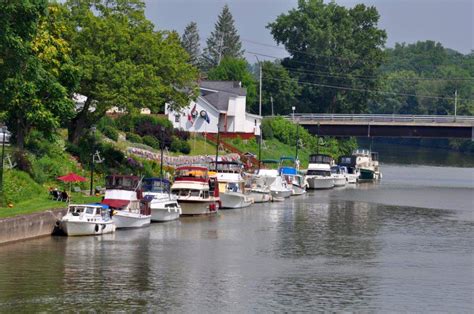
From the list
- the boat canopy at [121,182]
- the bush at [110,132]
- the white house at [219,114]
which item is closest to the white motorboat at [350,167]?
the white house at [219,114]

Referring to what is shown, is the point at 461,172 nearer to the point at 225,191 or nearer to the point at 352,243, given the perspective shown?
the point at 225,191

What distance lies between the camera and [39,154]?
83188 mm

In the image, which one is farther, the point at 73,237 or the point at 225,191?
the point at 225,191

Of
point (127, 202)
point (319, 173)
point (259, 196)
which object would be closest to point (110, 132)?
point (259, 196)

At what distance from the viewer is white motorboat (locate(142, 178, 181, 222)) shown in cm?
7825

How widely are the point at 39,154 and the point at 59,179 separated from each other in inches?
209

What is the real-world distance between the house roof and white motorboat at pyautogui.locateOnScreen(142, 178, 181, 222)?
220 ft

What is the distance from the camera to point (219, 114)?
14725 centimetres

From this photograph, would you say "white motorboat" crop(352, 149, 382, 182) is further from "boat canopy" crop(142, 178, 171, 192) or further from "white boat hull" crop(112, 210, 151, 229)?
"white boat hull" crop(112, 210, 151, 229)

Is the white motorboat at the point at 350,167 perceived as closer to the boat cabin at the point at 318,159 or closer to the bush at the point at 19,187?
the boat cabin at the point at 318,159

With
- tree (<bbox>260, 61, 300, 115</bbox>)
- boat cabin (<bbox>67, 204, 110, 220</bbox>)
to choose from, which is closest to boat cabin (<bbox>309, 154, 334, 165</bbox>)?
→ tree (<bbox>260, 61, 300, 115</bbox>)

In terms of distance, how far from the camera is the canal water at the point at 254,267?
5041 centimetres

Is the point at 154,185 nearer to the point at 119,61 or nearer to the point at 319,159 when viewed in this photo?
the point at 119,61

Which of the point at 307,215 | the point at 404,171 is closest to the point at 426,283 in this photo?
the point at 307,215
